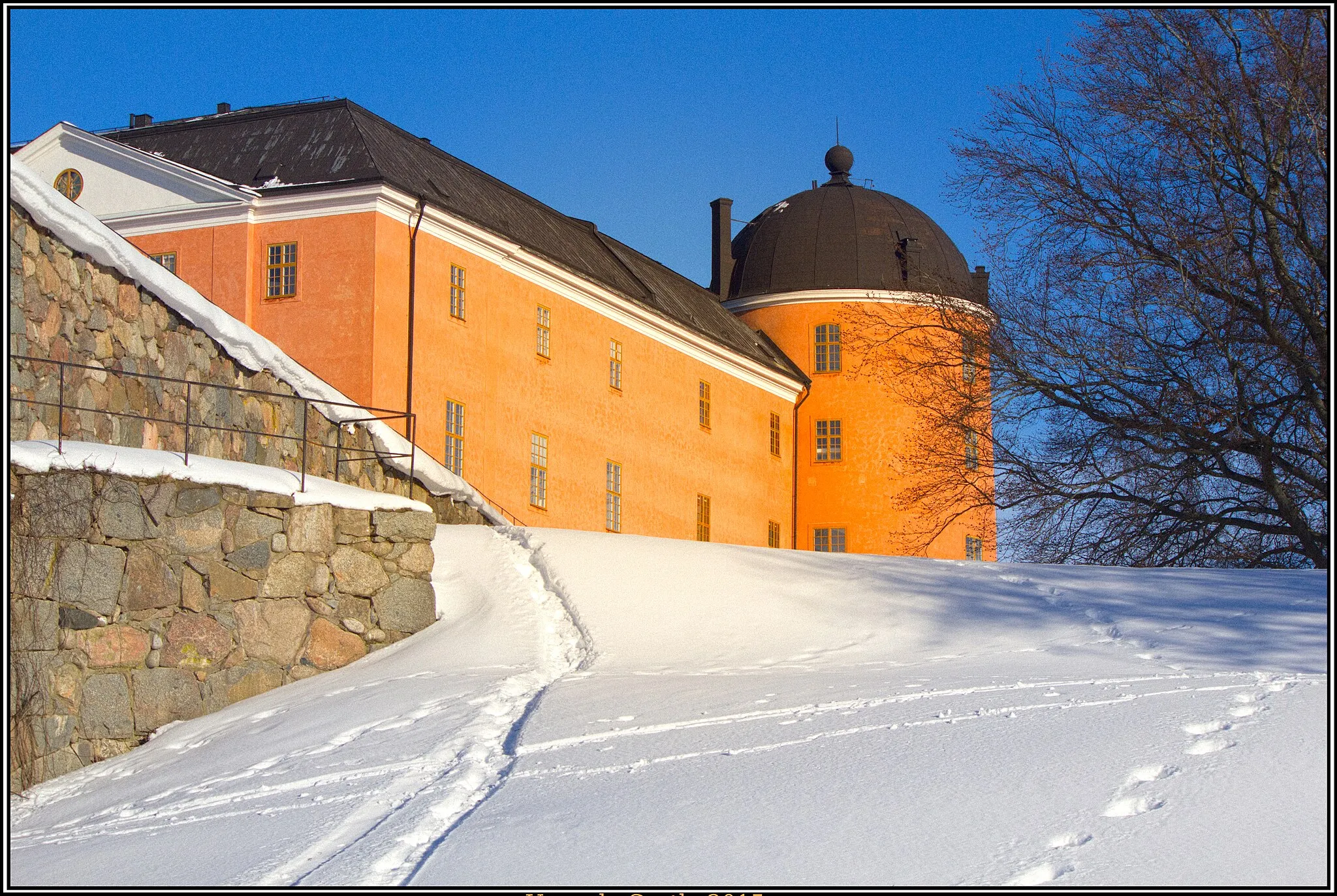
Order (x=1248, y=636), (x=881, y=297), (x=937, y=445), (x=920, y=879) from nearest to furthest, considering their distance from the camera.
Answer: (x=920, y=879) < (x=1248, y=636) < (x=937, y=445) < (x=881, y=297)

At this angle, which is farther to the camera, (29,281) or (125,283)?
(125,283)

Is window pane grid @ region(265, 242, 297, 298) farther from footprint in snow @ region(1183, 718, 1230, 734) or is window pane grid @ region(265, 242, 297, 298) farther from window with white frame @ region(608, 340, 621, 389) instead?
footprint in snow @ region(1183, 718, 1230, 734)

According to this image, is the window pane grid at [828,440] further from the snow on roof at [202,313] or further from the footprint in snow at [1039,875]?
the footprint in snow at [1039,875]

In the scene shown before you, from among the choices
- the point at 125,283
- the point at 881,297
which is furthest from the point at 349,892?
the point at 881,297

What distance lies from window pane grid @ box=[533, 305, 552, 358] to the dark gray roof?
1.04m

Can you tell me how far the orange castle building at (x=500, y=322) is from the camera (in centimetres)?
2452

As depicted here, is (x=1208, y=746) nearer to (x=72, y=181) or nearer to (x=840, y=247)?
(x=72, y=181)

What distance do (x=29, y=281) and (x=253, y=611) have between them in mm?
4418

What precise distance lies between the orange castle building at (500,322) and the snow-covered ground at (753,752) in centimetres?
802

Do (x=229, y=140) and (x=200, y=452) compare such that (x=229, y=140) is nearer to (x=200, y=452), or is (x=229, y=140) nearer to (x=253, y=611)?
(x=200, y=452)

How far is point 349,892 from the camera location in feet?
21.9

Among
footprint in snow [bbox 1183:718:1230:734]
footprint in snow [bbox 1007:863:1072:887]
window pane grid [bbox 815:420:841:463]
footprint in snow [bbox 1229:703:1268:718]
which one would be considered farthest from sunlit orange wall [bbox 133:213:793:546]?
footprint in snow [bbox 1007:863:1072:887]

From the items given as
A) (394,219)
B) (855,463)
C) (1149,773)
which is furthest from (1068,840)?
(855,463)

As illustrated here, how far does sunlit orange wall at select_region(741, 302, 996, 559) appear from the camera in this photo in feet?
125
